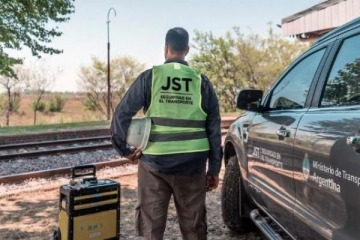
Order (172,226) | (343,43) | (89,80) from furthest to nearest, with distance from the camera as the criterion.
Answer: (89,80)
(172,226)
(343,43)

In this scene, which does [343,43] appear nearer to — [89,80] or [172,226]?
[172,226]

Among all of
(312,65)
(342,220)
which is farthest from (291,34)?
(342,220)

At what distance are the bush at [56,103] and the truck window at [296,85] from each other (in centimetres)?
4213

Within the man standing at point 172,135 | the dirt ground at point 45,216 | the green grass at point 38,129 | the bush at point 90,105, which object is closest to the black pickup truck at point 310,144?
the man standing at point 172,135

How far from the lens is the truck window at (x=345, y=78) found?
2.24 metres

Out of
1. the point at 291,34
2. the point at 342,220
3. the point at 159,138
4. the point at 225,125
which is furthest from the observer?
the point at 225,125

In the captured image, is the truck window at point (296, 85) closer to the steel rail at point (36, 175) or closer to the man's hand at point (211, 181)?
the man's hand at point (211, 181)

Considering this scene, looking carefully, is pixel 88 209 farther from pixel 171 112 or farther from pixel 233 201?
pixel 233 201

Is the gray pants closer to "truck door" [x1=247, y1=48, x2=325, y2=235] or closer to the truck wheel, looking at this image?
"truck door" [x1=247, y1=48, x2=325, y2=235]

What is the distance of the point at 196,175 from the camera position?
2.95 m

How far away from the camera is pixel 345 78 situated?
2.36 metres

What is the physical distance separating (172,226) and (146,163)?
209 cm

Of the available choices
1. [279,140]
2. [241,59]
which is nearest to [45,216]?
[279,140]

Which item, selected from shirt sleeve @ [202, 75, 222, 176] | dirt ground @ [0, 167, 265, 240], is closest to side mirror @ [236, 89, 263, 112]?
shirt sleeve @ [202, 75, 222, 176]
